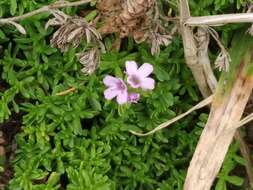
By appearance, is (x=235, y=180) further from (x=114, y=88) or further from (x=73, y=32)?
(x=73, y=32)

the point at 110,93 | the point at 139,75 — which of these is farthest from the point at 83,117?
the point at 139,75

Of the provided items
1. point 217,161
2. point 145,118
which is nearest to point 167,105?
point 145,118

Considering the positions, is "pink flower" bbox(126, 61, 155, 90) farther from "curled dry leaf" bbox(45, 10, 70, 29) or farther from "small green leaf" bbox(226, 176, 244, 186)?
"small green leaf" bbox(226, 176, 244, 186)

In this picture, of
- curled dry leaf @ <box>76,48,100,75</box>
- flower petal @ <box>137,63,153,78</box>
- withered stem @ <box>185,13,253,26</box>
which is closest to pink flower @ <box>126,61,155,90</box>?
flower petal @ <box>137,63,153,78</box>

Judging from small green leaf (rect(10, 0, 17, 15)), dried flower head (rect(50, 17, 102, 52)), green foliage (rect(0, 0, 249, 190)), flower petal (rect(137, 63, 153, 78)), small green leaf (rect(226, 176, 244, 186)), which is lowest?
small green leaf (rect(226, 176, 244, 186))

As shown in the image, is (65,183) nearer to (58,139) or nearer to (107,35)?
(58,139)
